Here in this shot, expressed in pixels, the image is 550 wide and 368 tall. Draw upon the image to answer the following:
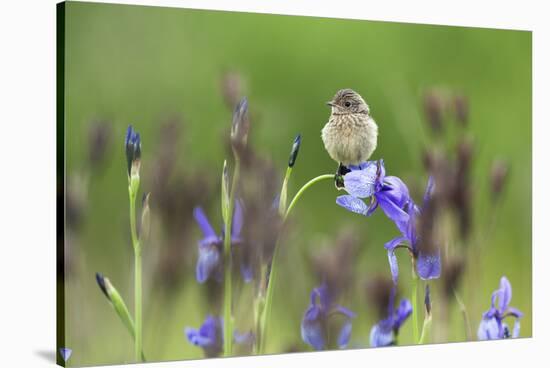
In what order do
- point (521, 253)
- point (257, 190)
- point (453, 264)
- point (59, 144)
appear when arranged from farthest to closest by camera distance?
point (521, 253)
point (453, 264)
point (257, 190)
point (59, 144)

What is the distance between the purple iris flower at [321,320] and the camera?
5.78 m

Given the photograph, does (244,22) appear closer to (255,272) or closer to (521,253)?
(255,272)

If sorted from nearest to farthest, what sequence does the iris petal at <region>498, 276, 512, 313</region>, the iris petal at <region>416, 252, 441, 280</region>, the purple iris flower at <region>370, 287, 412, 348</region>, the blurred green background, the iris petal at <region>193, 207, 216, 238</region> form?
the blurred green background
the iris petal at <region>193, 207, 216, 238</region>
the iris petal at <region>416, 252, 441, 280</region>
the purple iris flower at <region>370, 287, 412, 348</region>
the iris petal at <region>498, 276, 512, 313</region>

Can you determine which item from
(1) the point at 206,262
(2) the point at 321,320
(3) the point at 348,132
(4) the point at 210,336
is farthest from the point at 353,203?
(4) the point at 210,336

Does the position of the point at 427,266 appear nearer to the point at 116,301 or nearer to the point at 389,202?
the point at 389,202

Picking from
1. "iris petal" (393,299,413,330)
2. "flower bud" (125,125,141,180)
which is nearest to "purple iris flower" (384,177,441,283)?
"iris petal" (393,299,413,330)

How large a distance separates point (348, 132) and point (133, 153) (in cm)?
133

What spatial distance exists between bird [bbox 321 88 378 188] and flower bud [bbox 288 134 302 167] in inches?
5.9

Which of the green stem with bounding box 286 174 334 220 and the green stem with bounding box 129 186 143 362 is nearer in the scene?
the green stem with bounding box 129 186 143 362

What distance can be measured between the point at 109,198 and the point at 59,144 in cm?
41

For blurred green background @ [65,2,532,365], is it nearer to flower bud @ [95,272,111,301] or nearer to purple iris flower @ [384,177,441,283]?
flower bud @ [95,272,111,301]

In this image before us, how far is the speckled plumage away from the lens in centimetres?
587

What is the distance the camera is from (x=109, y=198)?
5.45 m

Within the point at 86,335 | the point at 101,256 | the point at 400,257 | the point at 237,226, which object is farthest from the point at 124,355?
the point at 400,257
